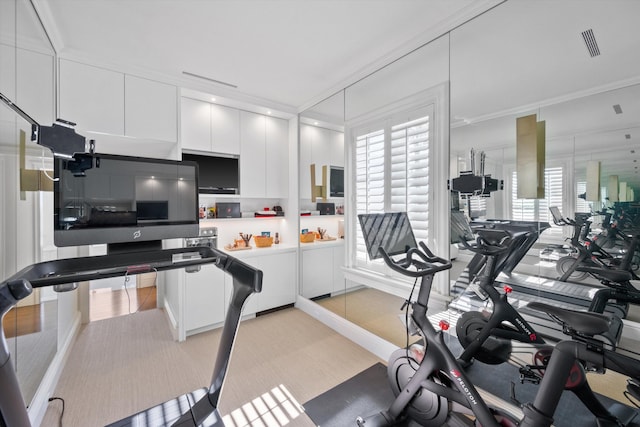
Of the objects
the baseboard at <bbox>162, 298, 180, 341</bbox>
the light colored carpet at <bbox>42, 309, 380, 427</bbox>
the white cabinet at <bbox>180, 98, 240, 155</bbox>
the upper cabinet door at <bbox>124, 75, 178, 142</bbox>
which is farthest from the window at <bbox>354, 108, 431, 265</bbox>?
the baseboard at <bbox>162, 298, 180, 341</bbox>

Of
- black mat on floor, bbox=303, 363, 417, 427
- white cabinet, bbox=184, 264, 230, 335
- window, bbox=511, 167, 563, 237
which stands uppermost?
window, bbox=511, 167, 563, 237

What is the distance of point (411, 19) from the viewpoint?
6.64 ft

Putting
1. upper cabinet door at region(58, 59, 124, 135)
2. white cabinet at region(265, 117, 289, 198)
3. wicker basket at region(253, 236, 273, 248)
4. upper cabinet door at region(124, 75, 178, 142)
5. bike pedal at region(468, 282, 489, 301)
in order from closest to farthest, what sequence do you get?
bike pedal at region(468, 282, 489, 301), upper cabinet door at region(58, 59, 124, 135), upper cabinet door at region(124, 75, 178, 142), wicker basket at region(253, 236, 273, 248), white cabinet at region(265, 117, 289, 198)

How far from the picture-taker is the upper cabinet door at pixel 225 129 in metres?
3.36

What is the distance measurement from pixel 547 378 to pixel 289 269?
9.63 feet

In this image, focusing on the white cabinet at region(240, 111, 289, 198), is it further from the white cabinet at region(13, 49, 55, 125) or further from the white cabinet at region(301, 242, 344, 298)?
the white cabinet at region(13, 49, 55, 125)

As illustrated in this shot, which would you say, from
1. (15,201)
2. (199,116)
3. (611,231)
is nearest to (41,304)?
(15,201)

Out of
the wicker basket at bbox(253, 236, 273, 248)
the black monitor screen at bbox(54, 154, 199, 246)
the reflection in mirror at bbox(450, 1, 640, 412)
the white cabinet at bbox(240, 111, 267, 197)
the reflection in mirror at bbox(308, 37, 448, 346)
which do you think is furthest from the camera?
the wicker basket at bbox(253, 236, 273, 248)

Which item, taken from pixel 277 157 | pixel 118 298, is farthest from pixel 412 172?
pixel 118 298

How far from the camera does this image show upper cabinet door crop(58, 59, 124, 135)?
2.41 m

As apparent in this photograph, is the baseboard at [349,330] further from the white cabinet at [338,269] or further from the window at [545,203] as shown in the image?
the window at [545,203]

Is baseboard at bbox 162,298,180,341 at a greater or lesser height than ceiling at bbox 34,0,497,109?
lesser

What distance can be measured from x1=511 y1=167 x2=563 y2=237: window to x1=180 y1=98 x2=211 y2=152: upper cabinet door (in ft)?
10.6

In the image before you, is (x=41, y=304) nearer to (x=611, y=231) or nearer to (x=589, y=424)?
(x=589, y=424)
